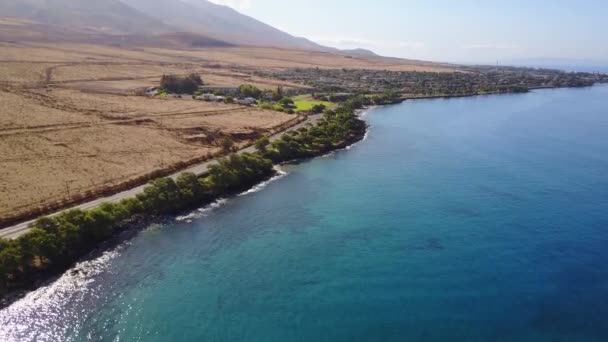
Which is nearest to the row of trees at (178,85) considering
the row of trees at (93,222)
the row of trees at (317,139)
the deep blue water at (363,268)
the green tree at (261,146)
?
the row of trees at (317,139)

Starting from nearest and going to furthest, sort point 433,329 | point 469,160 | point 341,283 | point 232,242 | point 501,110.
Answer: point 433,329 → point 341,283 → point 232,242 → point 469,160 → point 501,110

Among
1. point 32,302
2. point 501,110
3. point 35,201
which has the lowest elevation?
point 32,302

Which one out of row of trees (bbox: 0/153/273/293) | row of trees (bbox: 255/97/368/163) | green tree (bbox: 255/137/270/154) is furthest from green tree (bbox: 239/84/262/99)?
row of trees (bbox: 0/153/273/293)

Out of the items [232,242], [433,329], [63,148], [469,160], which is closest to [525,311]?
[433,329]

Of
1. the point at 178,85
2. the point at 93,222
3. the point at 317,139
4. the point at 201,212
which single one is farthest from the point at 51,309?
the point at 178,85

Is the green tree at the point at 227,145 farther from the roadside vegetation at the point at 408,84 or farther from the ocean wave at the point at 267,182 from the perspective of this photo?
the roadside vegetation at the point at 408,84

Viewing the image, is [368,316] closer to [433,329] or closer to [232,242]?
[433,329]
